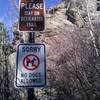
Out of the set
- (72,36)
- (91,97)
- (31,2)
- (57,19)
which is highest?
(57,19)

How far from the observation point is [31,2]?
6637 mm

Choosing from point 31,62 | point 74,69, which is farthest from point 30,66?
point 74,69

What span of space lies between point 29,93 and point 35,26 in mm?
1092

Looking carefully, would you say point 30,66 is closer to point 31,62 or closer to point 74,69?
point 31,62

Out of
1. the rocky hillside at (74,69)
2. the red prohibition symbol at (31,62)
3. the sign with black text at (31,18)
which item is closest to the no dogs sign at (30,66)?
the red prohibition symbol at (31,62)

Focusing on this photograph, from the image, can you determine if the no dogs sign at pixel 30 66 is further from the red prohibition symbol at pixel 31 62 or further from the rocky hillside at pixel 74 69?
the rocky hillside at pixel 74 69

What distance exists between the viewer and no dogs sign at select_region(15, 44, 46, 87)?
641 centimetres

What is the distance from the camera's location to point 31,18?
6.50 metres

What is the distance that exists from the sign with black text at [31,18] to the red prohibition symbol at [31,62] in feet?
1.43

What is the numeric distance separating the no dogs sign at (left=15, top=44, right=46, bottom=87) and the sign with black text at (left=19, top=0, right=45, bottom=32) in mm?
296

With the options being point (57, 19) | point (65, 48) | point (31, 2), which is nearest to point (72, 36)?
point (65, 48)

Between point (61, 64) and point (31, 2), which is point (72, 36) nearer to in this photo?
point (61, 64)

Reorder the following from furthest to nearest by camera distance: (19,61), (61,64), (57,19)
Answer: (57,19)
(61,64)
(19,61)

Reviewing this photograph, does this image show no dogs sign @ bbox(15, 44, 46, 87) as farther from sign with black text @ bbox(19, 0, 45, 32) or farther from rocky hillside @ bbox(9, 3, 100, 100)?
rocky hillside @ bbox(9, 3, 100, 100)
